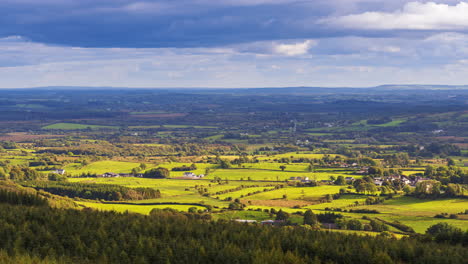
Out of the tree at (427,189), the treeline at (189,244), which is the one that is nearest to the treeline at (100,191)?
the treeline at (189,244)

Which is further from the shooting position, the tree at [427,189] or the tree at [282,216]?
the tree at [427,189]

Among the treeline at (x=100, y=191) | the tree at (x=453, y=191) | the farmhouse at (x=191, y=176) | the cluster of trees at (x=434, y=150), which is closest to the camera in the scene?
the tree at (x=453, y=191)

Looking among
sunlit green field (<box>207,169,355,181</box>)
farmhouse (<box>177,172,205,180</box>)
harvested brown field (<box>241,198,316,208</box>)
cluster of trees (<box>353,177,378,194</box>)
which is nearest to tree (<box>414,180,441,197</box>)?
cluster of trees (<box>353,177,378,194</box>)

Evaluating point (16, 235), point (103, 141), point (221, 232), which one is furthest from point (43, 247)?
point (103, 141)

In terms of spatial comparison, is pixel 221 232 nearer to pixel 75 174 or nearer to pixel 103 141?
pixel 75 174

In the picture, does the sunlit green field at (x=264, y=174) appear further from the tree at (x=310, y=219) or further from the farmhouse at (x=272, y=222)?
the tree at (x=310, y=219)

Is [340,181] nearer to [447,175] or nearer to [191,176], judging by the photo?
[447,175]

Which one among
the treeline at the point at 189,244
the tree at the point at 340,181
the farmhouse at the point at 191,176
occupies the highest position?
the treeline at the point at 189,244
